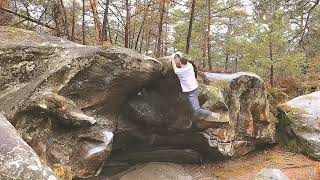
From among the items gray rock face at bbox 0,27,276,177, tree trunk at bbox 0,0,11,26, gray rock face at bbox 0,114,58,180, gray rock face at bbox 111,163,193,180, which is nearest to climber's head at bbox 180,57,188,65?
gray rock face at bbox 0,27,276,177

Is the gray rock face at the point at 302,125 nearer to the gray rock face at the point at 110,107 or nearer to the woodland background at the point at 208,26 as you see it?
the gray rock face at the point at 110,107

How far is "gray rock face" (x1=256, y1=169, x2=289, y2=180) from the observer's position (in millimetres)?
10648

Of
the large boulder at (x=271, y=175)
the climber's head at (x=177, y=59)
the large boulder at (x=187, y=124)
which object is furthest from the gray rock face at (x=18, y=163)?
the large boulder at (x=271, y=175)

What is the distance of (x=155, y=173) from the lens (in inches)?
405

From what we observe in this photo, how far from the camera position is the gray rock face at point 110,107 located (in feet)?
26.8

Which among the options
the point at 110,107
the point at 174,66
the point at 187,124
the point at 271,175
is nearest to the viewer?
the point at 174,66

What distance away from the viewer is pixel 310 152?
12117 mm

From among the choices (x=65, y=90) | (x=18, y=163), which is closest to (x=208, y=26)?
(x=65, y=90)

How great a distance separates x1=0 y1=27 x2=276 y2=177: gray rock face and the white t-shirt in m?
0.69

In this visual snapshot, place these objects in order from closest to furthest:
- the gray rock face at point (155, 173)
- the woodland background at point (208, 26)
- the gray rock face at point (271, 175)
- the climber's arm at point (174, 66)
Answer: the climber's arm at point (174, 66) → the gray rock face at point (155, 173) → the gray rock face at point (271, 175) → the woodland background at point (208, 26)

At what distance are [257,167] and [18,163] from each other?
27.1 feet

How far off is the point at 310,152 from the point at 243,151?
2.05 meters

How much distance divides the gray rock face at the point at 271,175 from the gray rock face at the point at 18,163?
732cm

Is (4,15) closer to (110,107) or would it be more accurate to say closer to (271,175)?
(110,107)
